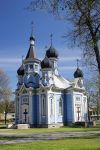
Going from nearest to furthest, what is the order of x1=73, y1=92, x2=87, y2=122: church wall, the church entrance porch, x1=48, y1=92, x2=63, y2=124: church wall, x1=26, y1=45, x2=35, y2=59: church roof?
x1=48, y1=92, x2=63, y2=124: church wall < the church entrance porch < x1=26, y1=45, x2=35, y2=59: church roof < x1=73, y1=92, x2=87, y2=122: church wall

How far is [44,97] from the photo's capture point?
50938 millimetres

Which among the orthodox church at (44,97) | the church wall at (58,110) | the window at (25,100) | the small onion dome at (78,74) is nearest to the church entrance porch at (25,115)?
the orthodox church at (44,97)

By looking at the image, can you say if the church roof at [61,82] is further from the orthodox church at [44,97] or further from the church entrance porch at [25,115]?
the church entrance porch at [25,115]

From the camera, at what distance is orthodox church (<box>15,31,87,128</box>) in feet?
167

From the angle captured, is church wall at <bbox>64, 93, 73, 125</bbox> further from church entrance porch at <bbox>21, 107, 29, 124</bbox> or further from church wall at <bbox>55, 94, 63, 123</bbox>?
church entrance porch at <bbox>21, 107, 29, 124</bbox>

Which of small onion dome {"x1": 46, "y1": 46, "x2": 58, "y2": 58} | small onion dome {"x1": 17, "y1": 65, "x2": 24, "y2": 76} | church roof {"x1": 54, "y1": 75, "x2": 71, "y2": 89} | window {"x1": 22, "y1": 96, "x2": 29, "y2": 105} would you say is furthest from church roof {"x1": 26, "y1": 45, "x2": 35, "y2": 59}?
window {"x1": 22, "y1": 96, "x2": 29, "y2": 105}

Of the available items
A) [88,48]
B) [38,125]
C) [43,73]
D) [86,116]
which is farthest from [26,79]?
[88,48]

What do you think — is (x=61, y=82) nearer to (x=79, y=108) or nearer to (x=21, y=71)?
(x=79, y=108)

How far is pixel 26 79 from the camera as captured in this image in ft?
174

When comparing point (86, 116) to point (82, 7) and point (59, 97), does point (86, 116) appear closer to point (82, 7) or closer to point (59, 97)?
point (59, 97)

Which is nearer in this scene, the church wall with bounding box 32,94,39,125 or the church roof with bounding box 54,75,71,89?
the church wall with bounding box 32,94,39,125

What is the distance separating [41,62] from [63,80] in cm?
810

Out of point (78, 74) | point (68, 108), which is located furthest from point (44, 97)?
point (78, 74)

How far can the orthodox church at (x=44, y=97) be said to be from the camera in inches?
2007
